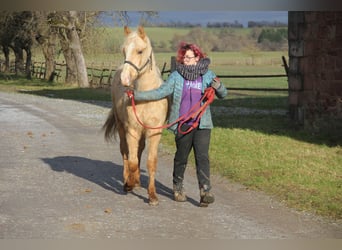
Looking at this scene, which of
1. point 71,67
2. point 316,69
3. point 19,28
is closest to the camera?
point 316,69

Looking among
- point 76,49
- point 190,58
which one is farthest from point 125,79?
point 76,49

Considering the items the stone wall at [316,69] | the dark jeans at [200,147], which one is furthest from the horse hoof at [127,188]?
the stone wall at [316,69]

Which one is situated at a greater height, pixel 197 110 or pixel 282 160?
pixel 197 110

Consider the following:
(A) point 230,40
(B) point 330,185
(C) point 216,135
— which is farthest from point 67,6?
(A) point 230,40

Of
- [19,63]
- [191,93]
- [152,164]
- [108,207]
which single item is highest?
[191,93]

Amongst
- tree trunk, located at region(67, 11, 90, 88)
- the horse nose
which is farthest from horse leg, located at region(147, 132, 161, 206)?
tree trunk, located at region(67, 11, 90, 88)

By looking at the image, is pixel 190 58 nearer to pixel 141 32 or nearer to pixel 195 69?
pixel 195 69

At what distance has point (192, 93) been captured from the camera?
743 centimetres

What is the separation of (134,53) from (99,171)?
3.32 meters

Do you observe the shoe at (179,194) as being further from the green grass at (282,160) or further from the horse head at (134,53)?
the horse head at (134,53)

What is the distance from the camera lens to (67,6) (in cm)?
569

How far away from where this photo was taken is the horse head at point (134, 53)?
7.01 m

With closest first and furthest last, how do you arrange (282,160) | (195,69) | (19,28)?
(195,69), (282,160), (19,28)

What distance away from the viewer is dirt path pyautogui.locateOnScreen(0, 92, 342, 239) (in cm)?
629
